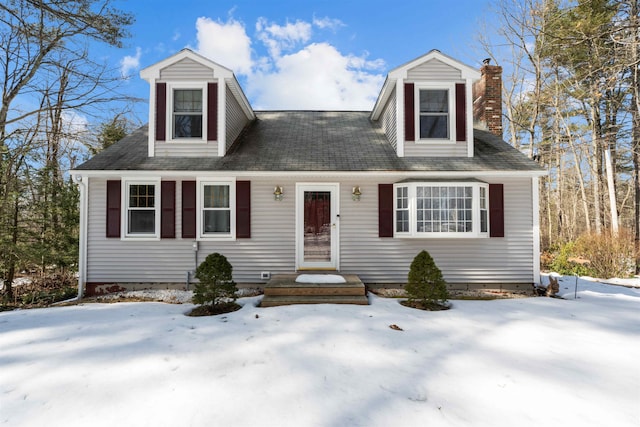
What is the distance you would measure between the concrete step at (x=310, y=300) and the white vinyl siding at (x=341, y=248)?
1368 millimetres

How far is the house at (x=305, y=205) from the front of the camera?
6.68 m

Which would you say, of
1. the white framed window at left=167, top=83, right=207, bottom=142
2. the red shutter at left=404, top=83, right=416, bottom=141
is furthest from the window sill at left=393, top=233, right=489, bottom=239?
the white framed window at left=167, top=83, right=207, bottom=142

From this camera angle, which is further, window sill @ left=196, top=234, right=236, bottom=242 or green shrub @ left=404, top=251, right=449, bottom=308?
window sill @ left=196, top=234, right=236, bottom=242

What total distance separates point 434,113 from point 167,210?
7.02m

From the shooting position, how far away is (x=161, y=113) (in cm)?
725

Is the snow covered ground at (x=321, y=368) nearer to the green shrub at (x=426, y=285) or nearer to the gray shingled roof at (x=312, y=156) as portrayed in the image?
the green shrub at (x=426, y=285)

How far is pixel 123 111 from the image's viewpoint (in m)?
10.9

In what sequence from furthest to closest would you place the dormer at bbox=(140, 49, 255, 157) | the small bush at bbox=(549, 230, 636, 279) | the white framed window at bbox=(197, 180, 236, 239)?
1. the small bush at bbox=(549, 230, 636, 279)
2. the dormer at bbox=(140, 49, 255, 157)
3. the white framed window at bbox=(197, 180, 236, 239)

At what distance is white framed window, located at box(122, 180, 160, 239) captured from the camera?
6.81 metres

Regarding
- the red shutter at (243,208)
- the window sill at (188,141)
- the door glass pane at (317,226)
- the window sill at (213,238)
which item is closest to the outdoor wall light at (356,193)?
the door glass pane at (317,226)

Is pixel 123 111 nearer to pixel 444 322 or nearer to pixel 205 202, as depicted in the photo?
pixel 205 202

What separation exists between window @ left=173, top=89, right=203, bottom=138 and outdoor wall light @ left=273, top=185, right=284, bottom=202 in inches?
99.5

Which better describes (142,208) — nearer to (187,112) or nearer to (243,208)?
(243,208)

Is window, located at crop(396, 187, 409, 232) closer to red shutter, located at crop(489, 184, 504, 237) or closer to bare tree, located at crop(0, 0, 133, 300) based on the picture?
red shutter, located at crop(489, 184, 504, 237)
